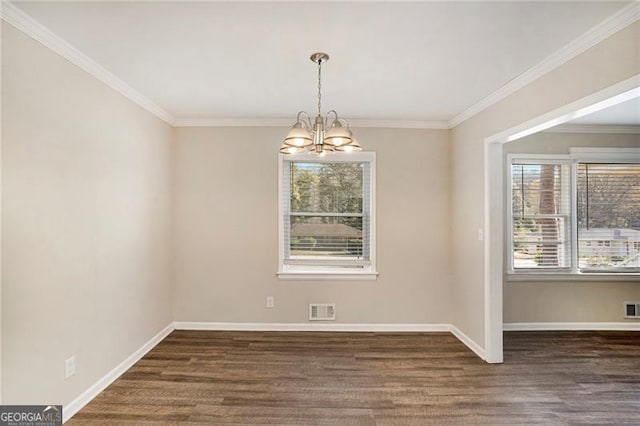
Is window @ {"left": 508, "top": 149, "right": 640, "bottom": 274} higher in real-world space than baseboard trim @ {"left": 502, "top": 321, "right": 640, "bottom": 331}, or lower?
higher

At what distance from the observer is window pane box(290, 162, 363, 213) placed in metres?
4.48

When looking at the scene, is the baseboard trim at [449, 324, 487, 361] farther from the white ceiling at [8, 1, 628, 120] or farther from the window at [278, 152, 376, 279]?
the white ceiling at [8, 1, 628, 120]

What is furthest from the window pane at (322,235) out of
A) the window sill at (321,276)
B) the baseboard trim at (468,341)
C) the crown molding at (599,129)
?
the crown molding at (599,129)

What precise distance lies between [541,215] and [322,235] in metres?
2.79

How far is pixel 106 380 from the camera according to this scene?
2.93m

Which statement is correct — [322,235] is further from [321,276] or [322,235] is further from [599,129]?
[599,129]

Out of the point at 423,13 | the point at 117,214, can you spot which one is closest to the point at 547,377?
the point at 423,13

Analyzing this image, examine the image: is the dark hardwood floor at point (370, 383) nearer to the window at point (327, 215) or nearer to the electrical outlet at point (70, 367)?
the electrical outlet at point (70, 367)

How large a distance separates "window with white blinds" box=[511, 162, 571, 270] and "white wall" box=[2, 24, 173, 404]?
4394mm

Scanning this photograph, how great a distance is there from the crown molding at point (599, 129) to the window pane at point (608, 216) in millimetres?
426

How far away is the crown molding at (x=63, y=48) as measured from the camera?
200cm

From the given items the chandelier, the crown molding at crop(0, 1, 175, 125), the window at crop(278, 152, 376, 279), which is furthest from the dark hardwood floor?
the crown molding at crop(0, 1, 175, 125)

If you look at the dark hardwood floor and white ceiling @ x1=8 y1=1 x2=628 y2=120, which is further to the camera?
the dark hardwood floor

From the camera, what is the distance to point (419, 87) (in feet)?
10.4
